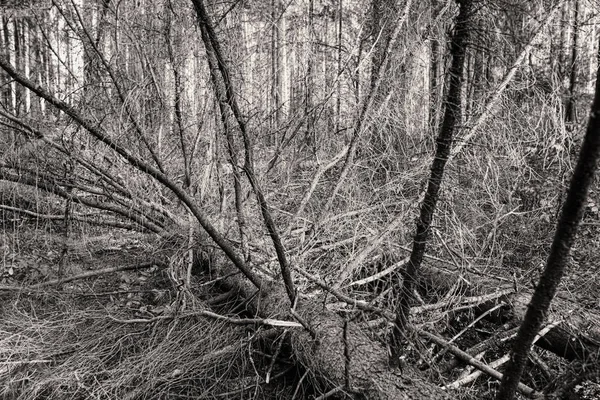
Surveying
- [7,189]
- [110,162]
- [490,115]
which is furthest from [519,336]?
[7,189]

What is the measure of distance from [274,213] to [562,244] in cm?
231

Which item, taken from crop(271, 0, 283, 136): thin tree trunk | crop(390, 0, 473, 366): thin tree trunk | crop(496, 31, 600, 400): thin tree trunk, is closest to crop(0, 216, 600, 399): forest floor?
crop(390, 0, 473, 366): thin tree trunk

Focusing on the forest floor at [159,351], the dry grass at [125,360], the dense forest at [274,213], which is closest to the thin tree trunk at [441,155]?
the dense forest at [274,213]

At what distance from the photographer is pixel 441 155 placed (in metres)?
1.56

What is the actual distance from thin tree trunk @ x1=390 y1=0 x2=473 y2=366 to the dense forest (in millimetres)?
19

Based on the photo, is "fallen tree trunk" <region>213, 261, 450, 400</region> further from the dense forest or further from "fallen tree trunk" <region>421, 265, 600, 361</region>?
"fallen tree trunk" <region>421, 265, 600, 361</region>

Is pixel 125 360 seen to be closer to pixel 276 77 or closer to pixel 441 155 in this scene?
pixel 441 155

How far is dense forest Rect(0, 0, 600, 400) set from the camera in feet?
6.96

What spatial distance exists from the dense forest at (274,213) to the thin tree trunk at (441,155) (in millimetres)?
19

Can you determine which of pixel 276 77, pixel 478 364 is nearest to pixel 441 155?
pixel 478 364

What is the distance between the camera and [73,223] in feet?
10.2

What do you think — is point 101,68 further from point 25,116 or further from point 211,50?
point 211,50

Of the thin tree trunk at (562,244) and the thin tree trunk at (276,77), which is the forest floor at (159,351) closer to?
the thin tree trunk at (562,244)

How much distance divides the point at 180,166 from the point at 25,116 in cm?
108
